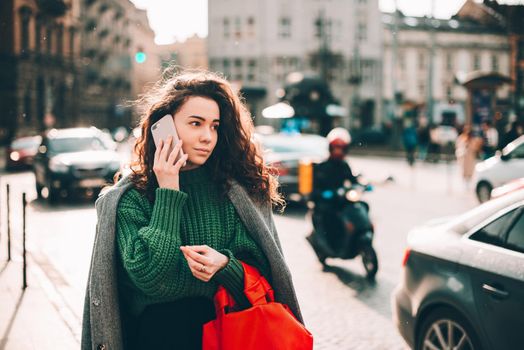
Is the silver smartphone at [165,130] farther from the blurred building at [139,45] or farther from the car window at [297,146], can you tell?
the blurred building at [139,45]

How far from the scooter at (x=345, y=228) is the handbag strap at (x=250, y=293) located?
5.65 m

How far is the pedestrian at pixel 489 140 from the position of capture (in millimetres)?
24183

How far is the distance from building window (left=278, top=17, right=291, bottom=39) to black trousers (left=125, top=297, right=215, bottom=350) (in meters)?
59.2

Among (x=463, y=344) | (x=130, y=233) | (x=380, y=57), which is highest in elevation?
(x=380, y=57)

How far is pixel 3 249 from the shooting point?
9398mm

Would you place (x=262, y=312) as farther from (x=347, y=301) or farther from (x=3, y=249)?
(x=3, y=249)

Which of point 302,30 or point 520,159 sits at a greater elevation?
point 302,30

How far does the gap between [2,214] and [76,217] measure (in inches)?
56.4

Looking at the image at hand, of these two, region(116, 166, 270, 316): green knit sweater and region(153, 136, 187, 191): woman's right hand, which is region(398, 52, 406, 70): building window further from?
region(153, 136, 187, 191): woman's right hand

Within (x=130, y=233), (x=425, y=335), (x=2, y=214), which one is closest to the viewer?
(x=130, y=233)

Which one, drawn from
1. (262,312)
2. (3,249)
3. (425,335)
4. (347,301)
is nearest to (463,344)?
(425,335)

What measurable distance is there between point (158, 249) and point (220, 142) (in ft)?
1.90

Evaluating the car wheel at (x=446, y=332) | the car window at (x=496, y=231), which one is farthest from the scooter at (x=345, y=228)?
the car window at (x=496, y=231)

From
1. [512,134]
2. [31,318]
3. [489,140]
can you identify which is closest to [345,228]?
[31,318]
